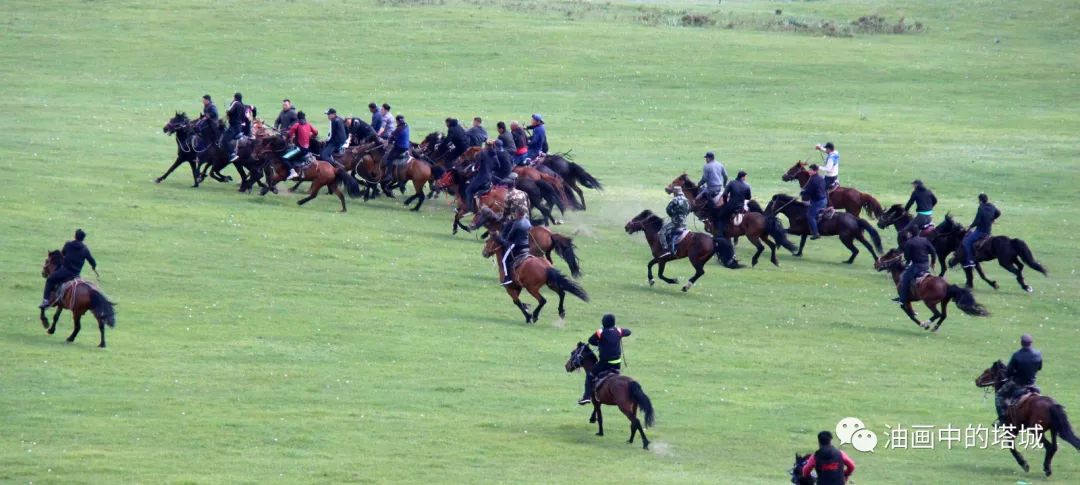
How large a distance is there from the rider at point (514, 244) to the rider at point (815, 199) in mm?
10403

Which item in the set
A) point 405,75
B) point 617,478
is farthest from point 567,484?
point 405,75

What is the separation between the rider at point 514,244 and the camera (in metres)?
29.9

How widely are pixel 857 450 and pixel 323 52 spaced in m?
48.2

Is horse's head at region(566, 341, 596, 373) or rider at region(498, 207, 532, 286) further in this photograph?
rider at region(498, 207, 532, 286)

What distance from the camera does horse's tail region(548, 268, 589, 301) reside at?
28781 millimetres

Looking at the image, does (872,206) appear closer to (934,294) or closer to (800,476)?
(934,294)

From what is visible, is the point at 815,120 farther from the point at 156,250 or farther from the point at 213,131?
the point at 156,250

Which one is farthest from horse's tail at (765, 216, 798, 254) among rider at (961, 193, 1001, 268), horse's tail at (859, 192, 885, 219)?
rider at (961, 193, 1001, 268)

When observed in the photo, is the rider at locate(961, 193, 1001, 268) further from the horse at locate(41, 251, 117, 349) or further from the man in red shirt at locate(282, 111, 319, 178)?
the horse at locate(41, 251, 117, 349)

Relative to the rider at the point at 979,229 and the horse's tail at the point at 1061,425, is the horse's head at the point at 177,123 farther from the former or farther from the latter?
the horse's tail at the point at 1061,425

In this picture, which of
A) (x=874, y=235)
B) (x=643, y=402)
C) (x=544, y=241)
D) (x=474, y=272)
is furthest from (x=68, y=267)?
(x=874, y=235)

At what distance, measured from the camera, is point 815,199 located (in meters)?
38.3

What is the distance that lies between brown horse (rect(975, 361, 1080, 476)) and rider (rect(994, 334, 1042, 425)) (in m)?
0.14

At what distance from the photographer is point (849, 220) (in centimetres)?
3803
